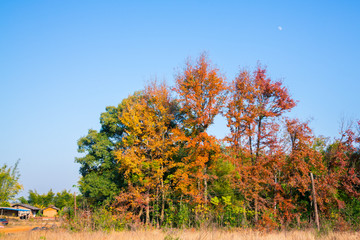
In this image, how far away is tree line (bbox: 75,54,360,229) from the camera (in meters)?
22.0

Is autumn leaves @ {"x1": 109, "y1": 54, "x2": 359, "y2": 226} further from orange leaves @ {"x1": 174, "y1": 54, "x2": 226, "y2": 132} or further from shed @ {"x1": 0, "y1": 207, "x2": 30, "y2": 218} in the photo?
shed @ {"x1": 0, "y1": 207, "x2": 30, "y2": 218}

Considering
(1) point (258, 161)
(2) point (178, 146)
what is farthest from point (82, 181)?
(1) point (258, 161)

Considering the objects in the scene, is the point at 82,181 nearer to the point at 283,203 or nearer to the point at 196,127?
the point at 196,127

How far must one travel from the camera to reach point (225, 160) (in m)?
25.1

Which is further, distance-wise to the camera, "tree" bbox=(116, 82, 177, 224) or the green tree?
the green tree

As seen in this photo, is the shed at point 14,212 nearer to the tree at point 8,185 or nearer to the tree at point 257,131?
the tree at point 8,185

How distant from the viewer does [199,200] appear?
22.4 m

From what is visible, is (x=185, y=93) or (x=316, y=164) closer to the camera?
(x=316, y=164)

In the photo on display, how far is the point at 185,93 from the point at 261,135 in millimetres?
7401

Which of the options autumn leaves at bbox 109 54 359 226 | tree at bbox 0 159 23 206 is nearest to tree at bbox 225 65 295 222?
autumn leaves at bbox 109 54 359 226

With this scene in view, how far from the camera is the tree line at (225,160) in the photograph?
72.2 feet

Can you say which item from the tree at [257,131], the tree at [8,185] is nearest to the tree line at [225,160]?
the tree at [257,131]

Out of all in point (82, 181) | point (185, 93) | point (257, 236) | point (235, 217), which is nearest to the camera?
point (257, 236)

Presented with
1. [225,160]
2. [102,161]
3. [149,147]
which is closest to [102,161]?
[102,161]
